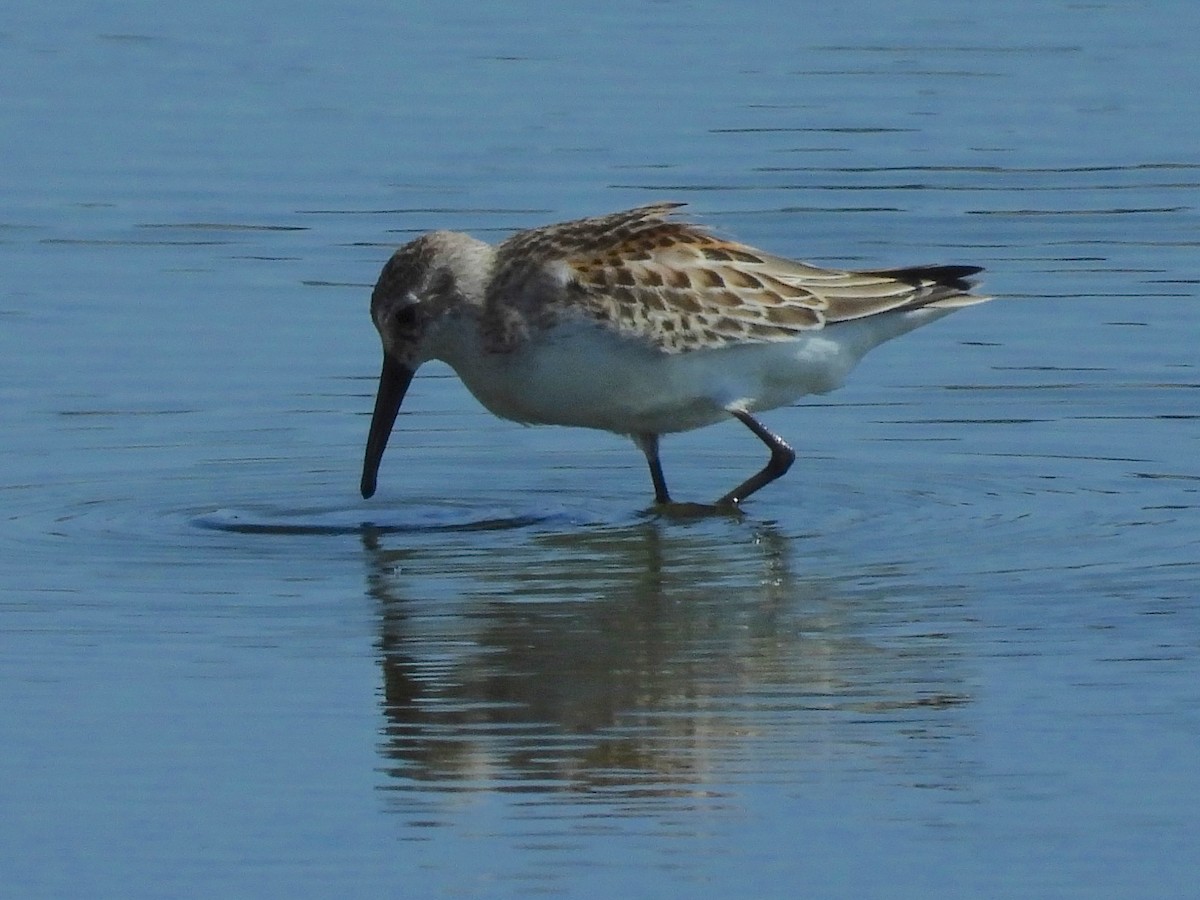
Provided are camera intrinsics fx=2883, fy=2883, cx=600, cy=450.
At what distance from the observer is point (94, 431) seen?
12516 mm

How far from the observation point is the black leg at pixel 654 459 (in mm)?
11625

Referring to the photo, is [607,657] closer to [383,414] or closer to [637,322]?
[637,322]

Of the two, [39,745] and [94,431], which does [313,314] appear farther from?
[39,745]

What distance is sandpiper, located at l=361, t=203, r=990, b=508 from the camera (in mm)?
11117

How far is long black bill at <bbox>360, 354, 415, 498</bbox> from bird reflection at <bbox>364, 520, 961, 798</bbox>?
0.63 metres

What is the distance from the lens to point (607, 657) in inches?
357

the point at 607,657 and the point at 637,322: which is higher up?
the point at 637,322

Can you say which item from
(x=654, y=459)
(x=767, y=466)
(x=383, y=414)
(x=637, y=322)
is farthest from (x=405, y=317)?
→ (x=767, y=466)

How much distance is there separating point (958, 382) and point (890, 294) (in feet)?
5.36

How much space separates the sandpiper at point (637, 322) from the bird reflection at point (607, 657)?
1.83 feet

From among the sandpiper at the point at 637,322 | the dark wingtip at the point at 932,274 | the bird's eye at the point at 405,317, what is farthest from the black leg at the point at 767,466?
the bird's eye at the point at 405,317

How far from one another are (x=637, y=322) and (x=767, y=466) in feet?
3.18

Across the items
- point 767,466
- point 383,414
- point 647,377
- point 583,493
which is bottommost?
point 583,493

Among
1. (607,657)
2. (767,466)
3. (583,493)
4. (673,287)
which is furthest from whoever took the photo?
(583,493)
